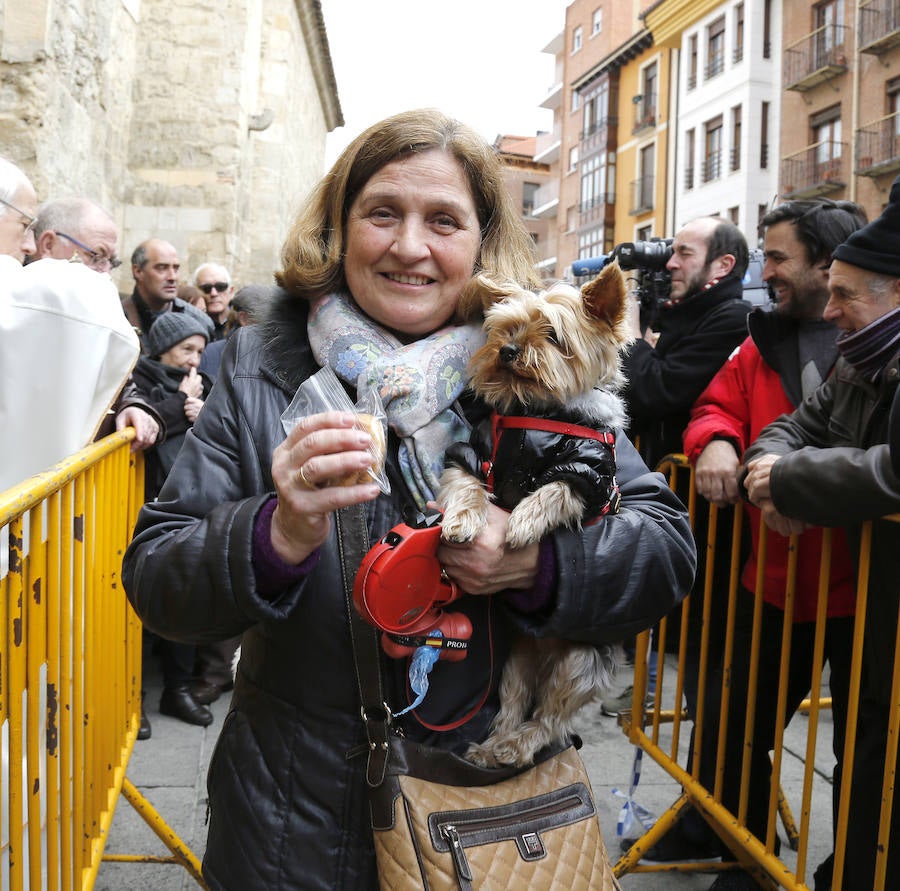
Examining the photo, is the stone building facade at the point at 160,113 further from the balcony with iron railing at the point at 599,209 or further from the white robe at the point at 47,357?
the balcony with iron railing at the point at 599,209

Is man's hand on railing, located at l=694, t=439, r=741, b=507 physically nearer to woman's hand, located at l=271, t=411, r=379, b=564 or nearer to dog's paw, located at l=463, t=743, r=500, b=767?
dog's paw, located at l=463, t=743, r=500, b=767

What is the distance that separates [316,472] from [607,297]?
84 cm

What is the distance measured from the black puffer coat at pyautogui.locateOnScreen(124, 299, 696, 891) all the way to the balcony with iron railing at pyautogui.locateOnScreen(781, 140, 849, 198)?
1004 inches

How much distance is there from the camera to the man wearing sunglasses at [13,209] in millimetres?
2418

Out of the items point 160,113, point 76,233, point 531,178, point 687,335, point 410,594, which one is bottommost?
point 410,594

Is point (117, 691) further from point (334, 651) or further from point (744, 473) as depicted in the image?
point (744, 473)

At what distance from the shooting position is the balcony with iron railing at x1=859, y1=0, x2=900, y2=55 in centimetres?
2281

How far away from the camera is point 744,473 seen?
2670mm

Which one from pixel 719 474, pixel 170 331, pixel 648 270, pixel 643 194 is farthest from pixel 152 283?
pixel 643 194

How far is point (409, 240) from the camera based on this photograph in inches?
64.7

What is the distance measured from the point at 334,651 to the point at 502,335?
28.5 inches

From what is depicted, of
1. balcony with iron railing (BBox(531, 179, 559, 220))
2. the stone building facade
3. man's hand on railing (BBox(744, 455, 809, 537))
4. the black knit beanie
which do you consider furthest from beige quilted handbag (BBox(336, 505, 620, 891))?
balcony with iron railing (BBox(531, 179, 559, 220))

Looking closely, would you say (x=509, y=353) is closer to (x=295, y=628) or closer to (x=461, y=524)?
(x=461, y=524)

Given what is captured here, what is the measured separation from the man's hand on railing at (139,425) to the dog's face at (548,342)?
1984mm
